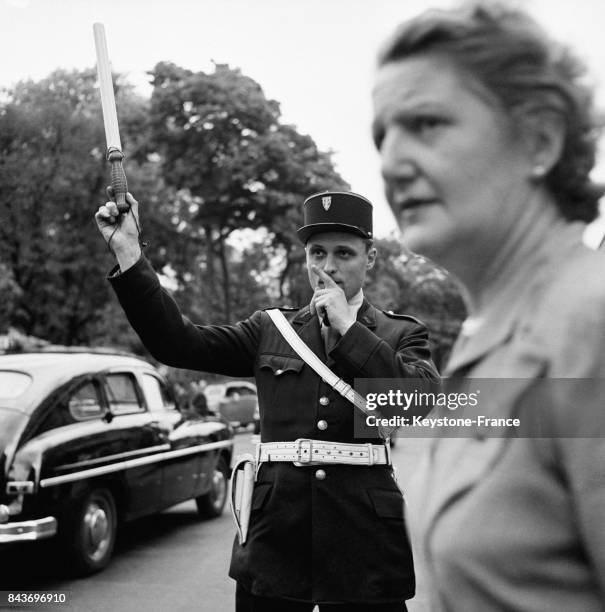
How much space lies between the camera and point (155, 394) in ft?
26.2

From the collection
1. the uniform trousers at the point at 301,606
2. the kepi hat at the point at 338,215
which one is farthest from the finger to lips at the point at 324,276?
the uniform trousers at the point at 301,606

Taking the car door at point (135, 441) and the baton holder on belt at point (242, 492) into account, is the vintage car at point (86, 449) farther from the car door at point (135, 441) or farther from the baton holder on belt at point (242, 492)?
the baton holder on belt at point (242, 492)

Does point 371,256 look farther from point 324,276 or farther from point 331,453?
point 331,453

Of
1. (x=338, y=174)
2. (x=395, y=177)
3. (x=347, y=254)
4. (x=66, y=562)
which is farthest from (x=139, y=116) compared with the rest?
(x=395, y=177)

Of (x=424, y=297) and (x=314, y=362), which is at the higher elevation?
(x=424, y=297)

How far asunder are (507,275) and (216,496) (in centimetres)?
847

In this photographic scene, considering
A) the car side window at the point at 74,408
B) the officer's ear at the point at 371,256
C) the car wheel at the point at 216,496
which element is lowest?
the car wheel at the point at 216,496

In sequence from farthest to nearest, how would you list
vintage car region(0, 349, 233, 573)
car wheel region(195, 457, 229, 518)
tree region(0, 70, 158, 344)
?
tree region(0, 70, 158, 344), car wheel region(195, 457, 229, 518), vintage car region(0, 349, 233, 573)

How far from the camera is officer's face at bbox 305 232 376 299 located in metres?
2.65

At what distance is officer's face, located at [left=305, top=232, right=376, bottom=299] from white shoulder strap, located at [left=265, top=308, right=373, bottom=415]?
217mm

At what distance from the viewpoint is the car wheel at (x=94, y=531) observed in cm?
602

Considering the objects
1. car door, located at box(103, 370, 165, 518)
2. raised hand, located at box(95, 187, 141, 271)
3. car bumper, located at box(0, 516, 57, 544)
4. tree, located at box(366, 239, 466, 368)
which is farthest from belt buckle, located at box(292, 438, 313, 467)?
tree, located at box(366, 239, 466, 368)

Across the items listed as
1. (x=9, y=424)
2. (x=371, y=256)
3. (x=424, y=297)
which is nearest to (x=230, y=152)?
(x=9, y=424)

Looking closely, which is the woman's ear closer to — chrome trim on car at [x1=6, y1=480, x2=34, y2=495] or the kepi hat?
the kepi hat
